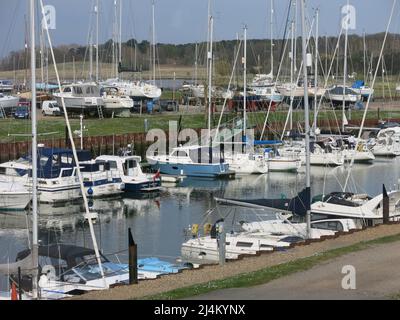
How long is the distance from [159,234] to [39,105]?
4411 cm

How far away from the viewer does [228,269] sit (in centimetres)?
2136

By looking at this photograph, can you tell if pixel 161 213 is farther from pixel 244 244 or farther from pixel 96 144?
pixel 96 144

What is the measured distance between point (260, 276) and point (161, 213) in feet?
70.8

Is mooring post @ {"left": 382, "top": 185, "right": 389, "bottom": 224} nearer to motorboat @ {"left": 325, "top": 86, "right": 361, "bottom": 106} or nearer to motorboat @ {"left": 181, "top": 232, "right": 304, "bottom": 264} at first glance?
motorboat @ {"left": 181, "top": 232, "right": 304, "bottom": 264}

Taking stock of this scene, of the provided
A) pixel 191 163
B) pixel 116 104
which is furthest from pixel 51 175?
pixel 116 104

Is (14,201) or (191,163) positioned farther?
(191,163)

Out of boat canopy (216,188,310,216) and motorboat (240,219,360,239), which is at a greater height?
boat canopy (216,188,310,216)

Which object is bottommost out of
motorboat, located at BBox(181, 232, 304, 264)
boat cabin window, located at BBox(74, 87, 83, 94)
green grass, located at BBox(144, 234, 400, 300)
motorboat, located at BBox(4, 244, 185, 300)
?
motorboat, located at BBox(181, 232, 304, 264)

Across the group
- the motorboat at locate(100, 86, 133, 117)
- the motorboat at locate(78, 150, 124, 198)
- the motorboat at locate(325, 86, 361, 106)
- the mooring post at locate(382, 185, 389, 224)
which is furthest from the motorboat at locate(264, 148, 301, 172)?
the motorboat at locate(325, 86, 361, 106)

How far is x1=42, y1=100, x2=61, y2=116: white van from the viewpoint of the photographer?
69.1m

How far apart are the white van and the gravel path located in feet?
152

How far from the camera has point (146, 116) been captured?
7219cm

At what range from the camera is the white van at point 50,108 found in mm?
69062
